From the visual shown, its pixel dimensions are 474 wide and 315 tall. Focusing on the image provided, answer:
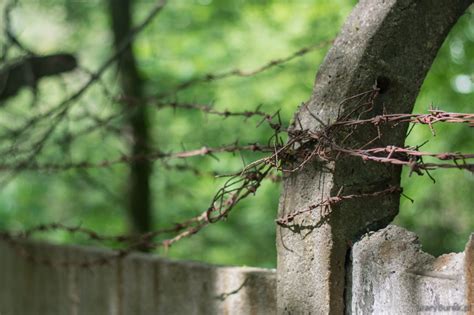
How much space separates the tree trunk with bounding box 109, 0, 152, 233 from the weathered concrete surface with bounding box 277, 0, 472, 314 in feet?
16.1

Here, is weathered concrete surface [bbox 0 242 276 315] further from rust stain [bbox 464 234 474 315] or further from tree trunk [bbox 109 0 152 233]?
tree trunk [bbox 109 0 152 233]

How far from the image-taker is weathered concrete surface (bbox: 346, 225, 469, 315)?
6.64 feet

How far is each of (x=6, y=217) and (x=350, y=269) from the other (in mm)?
8125

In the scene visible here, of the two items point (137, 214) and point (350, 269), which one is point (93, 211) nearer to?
point (137, 214)

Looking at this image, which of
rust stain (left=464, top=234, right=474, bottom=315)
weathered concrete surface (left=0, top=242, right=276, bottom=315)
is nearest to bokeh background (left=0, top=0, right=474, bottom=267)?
weathered concrete surface (left=0, top=242, right=276, bottom=315)

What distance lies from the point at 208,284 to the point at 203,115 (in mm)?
5514

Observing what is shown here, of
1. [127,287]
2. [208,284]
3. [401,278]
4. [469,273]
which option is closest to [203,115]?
[127,287]

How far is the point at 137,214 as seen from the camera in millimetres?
7391

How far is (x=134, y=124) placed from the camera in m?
7.46

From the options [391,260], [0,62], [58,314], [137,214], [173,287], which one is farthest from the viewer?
[137,214]

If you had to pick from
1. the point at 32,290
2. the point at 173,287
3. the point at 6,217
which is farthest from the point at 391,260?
the point at 6,217

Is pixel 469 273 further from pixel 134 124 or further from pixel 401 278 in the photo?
pixel 134 124

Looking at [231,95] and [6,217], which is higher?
[231,95]

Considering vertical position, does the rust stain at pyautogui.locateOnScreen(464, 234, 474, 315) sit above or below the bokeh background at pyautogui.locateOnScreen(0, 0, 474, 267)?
below
